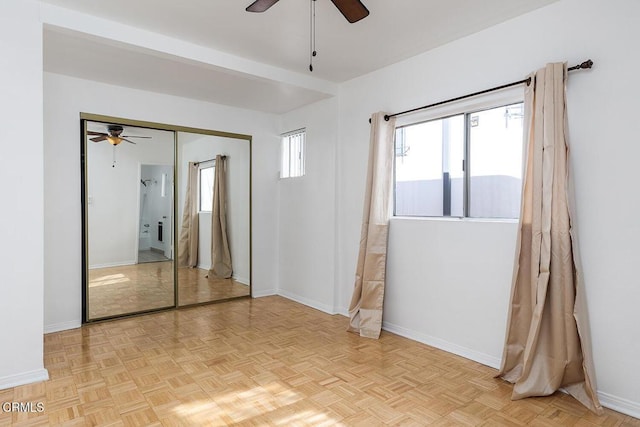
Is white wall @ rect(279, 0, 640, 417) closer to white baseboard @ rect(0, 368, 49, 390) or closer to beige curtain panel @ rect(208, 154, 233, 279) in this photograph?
beige curtain panel @ rect(208, 154, 233, 279)

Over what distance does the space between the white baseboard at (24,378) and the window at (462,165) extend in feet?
10.00

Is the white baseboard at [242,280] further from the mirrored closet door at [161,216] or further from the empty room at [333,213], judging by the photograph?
the empty room at [333,213]

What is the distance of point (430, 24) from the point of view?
2.91 meters

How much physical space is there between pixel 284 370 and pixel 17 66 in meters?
2.73

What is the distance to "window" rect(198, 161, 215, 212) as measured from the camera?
15.3 ft

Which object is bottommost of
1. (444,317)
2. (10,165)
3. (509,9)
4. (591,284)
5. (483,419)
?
(483,419)

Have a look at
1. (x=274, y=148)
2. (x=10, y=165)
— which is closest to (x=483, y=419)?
(x=10, y=165)

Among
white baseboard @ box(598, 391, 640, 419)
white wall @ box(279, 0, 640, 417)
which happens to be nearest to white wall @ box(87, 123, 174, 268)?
white wall @ box(279, 0, 640, 417)

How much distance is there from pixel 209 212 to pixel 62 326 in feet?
6.17

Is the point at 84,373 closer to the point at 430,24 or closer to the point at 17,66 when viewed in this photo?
the point at 17,66

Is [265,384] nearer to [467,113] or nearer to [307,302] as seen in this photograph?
[307,302]

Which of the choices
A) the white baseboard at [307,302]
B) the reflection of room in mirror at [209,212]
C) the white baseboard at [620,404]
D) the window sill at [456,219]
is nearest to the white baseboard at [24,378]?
the reflection of room in mirror at [209,212]

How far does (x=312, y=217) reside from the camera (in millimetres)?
4648

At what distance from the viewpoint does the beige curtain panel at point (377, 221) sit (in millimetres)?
3617
